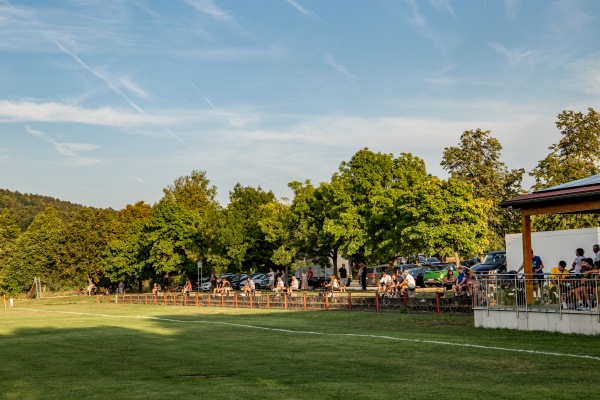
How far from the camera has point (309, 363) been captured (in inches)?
721

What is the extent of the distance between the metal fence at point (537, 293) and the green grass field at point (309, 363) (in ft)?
3.65

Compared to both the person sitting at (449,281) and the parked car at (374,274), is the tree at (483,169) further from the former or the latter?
the person sitting at (449,281)

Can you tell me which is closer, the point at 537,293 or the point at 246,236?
the point at 537,293

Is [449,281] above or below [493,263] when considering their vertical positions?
below

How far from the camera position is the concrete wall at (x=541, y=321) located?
22.4 meters

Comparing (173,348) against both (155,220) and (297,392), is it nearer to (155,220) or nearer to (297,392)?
(297,392)

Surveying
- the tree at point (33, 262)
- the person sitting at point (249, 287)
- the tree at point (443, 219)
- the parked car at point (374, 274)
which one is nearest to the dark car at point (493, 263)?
the tree at point (443, 219)

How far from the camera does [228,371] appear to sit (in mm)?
17391

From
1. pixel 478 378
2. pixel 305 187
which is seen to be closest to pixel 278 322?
pixel 478 378

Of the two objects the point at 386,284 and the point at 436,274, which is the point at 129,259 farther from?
the point at 386,284

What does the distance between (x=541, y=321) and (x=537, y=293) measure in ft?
3.25

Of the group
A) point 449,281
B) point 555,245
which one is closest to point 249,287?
point 449,281

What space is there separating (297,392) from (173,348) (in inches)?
435

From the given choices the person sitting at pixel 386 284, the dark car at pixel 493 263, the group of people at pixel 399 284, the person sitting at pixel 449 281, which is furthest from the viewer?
the person sitting at pixel 449 281
